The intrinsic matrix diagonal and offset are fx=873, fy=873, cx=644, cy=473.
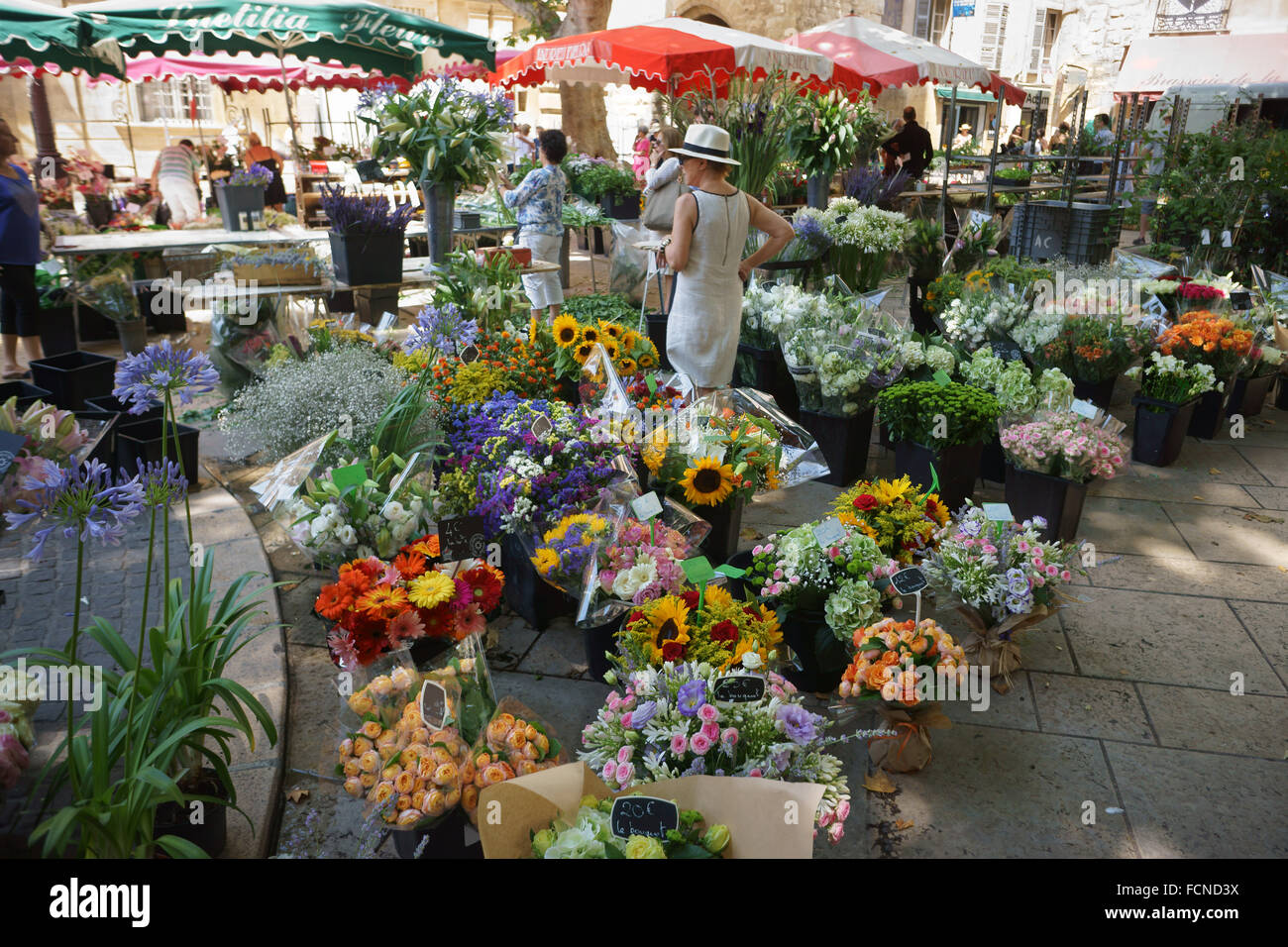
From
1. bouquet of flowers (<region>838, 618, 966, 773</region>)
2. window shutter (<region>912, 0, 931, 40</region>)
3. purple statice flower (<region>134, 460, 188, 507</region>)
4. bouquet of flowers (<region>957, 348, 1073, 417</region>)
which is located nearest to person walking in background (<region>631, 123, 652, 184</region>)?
bouquet of flowers (<region>957, 348, 1073, 417</region>)

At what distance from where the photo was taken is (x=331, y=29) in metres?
6.30

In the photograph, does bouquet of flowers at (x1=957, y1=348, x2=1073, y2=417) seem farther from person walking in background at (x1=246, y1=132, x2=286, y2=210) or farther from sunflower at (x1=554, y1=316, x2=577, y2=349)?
person walking in background at (x1=246, y1=132, x2=286, y2=210)

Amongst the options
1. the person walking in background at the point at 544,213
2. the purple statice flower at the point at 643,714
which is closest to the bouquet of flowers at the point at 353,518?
the purple statice flower at the point at 643,714

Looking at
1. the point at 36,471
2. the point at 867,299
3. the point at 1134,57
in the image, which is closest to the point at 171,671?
the point at 36,471

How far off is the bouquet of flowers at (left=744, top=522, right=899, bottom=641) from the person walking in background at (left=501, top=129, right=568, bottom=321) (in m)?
4.31

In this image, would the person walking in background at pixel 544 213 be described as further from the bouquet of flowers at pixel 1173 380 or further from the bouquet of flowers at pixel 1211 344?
the bouquet of flowers at pixel 1211 344

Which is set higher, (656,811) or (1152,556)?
(656,811)

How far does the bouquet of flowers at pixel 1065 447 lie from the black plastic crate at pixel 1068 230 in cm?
635

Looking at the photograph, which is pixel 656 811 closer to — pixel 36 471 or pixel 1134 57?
pixel 36 471

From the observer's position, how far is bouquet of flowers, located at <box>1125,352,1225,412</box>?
5.02 meters

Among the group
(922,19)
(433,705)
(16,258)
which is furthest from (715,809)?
(922,19)

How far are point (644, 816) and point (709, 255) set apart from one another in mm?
3364

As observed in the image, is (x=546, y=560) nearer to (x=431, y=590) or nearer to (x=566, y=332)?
(x=431, y=590)

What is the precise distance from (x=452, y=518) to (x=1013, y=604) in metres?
2.02
